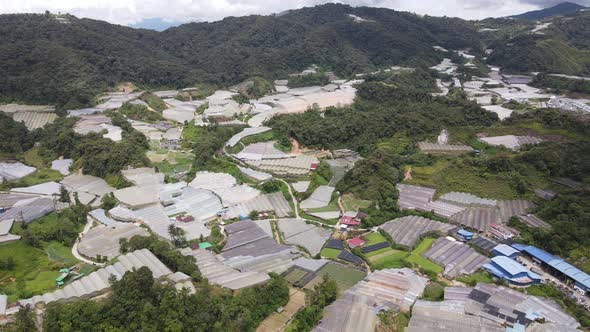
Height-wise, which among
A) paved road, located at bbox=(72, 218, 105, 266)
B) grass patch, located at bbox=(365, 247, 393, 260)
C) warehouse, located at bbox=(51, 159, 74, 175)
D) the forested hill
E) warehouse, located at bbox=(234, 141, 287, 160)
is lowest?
grass patch, located at bbox=(365, 247, 393, 260)

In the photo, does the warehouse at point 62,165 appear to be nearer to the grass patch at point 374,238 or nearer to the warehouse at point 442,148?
the grass patch at point 374,238

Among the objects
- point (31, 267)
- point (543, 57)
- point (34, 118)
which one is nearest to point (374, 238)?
point (31, 267)

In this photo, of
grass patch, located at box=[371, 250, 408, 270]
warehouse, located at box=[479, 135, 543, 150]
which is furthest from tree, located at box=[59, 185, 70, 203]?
warehouse, located at box=[479, 135, 543, 150]

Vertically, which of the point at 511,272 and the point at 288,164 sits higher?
the point at 288,164

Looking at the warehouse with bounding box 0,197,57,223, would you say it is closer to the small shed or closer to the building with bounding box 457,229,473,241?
the small shed

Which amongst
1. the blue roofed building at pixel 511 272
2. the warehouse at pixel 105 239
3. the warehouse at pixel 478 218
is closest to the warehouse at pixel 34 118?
the warehouse at pixel 105 239

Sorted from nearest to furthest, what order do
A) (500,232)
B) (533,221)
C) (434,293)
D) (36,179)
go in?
1. (434,293)
2. (500,232)
3. (533,221)
4. (36,179)

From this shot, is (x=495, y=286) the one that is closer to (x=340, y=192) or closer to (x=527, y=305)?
(x=527, y=305)

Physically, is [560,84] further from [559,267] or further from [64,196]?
[64,196]
